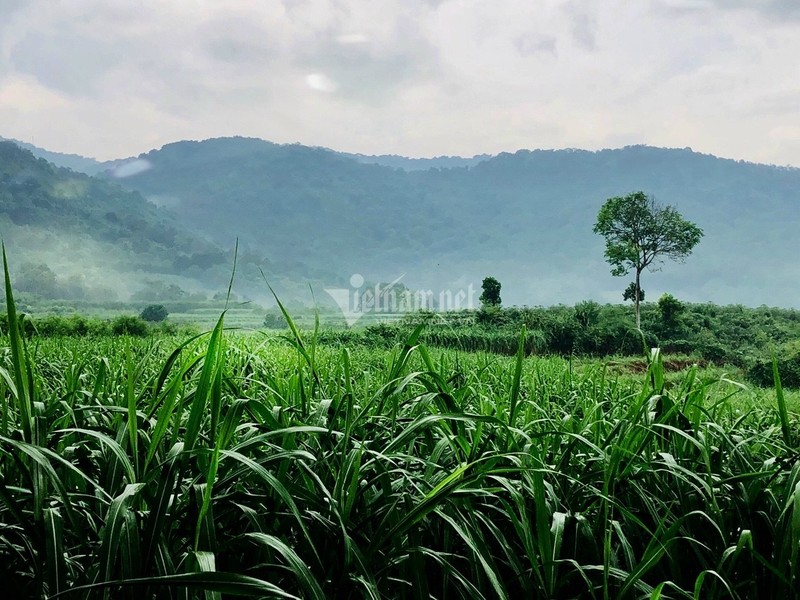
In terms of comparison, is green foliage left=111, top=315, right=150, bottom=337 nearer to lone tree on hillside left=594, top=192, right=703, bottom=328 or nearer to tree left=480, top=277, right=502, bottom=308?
tree left=480, top=277, right=502, bottom=308

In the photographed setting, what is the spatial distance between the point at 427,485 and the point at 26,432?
380 mm

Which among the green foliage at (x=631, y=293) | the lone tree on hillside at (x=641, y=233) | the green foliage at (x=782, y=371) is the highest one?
the lone tree on hillside at (x=641, y=233)

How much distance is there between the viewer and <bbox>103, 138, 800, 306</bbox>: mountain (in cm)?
2955

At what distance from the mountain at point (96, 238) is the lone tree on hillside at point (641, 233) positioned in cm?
1070

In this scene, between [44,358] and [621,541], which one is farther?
[44,358]

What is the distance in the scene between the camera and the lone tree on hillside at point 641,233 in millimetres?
10789

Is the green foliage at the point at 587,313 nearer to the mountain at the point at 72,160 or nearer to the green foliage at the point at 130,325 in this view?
the green foliage at the point at 130,325

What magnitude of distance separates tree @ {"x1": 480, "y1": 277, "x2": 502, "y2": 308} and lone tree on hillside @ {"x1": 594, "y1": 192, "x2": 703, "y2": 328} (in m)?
2.16

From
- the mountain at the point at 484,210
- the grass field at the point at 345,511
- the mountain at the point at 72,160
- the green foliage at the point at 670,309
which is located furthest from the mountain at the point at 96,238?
the grass field at the point at 345,511

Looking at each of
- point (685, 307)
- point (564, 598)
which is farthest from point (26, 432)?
point (685, 307)

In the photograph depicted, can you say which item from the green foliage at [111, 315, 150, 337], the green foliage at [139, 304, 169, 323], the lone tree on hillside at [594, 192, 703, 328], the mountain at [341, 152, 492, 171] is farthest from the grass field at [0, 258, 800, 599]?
the mountain at [341, 152, 492, 171]

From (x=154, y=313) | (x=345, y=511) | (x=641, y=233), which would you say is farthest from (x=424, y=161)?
(x=345, y=511)

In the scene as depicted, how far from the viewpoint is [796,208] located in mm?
28531

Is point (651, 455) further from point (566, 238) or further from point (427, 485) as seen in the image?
point (566, 238)
